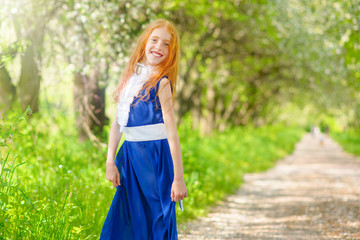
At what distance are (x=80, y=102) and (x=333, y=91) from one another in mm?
10314

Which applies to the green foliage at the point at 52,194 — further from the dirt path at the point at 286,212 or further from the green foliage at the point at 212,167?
the green foliage at the point at 212,167

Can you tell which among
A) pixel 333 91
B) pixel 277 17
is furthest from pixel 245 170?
pixel 333 91

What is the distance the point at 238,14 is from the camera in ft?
37.2

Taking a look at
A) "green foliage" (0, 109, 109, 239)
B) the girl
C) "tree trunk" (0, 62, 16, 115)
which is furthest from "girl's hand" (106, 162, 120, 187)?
"tree trunk" (0, 62, 16, 115)

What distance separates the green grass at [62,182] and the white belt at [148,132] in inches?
34.0

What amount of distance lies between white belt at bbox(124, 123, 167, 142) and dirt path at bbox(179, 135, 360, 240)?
92.6 inches

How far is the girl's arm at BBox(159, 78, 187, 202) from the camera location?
2.77m

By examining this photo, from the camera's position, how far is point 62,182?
13.0 ft

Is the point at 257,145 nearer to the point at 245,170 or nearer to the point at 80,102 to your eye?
the point at 245,170

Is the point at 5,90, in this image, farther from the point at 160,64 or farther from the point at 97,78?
the point at 160,64

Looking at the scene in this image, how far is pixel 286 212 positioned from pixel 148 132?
4.28 meters

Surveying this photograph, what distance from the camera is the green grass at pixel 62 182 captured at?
333cm

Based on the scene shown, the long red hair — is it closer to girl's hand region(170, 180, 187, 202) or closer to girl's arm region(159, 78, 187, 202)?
girl's arm region(159, 78, 187, 202)

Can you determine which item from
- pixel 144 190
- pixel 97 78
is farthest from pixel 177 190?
pixel 97 78
